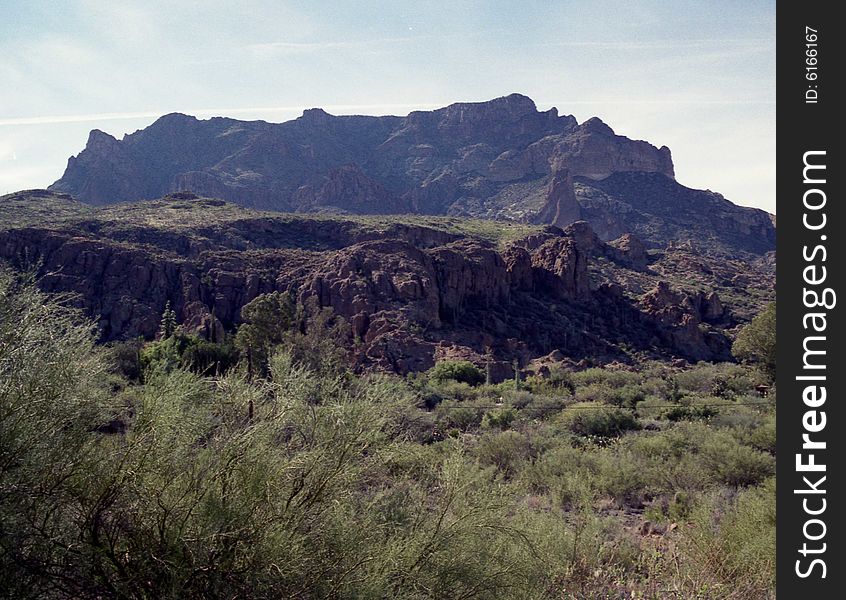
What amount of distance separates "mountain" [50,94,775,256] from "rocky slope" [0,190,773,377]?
212ft

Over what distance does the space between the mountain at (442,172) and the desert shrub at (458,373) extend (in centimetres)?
8568

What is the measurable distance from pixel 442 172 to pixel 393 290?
435 feet

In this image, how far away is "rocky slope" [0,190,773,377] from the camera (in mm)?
39194

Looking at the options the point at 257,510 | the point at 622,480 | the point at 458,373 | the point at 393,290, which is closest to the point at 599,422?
the point at 622,480

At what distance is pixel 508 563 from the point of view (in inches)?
205

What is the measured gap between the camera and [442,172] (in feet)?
557

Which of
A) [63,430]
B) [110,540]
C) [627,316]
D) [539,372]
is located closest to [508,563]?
[110,540]

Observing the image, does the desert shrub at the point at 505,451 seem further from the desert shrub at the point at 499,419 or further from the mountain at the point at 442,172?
the mountain at the point at 442,172

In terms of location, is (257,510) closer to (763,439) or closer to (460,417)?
(763,439)

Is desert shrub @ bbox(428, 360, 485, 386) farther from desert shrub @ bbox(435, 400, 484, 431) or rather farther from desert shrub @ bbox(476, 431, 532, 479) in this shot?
desert shrub @ bbox(476, 431, 532, 479)

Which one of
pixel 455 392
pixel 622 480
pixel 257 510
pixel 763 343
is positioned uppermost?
pixel 257 510

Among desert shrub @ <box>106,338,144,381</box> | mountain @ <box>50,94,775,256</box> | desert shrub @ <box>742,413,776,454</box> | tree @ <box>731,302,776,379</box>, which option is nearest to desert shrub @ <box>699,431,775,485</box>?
desert shrub @ <box>742,413,776,454</box>

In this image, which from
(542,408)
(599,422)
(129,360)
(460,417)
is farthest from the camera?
(129,360)
